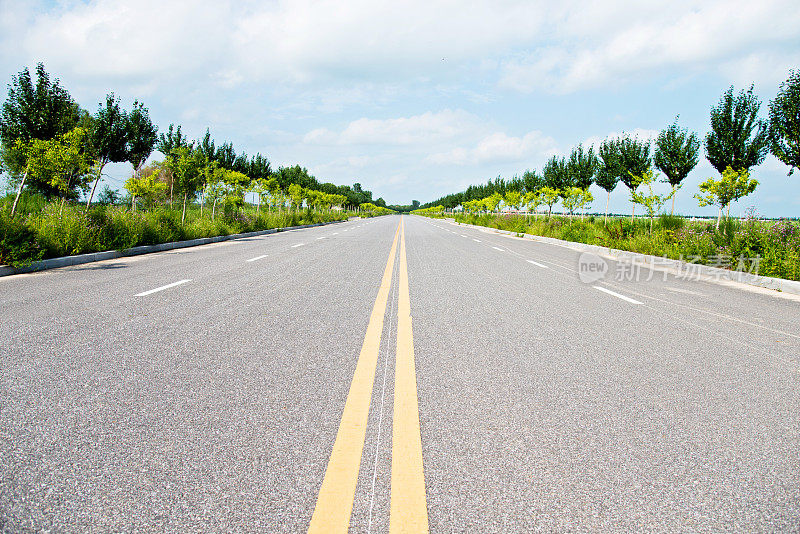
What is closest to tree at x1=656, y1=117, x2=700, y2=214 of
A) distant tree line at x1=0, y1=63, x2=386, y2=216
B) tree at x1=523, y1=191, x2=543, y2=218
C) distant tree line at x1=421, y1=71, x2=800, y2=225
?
distant tree line at x1=421, y1=71, x2=800, y2=225

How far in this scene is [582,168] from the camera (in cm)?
5206

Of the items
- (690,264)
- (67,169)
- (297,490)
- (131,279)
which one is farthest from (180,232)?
(297,490)

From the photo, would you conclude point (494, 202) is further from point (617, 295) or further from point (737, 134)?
point (617, 295)

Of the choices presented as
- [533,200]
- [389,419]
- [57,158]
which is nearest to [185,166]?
[57,158]

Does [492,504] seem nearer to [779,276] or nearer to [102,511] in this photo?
[102,511]

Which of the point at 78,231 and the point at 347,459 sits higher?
the point at 78,231

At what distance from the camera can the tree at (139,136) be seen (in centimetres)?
3050

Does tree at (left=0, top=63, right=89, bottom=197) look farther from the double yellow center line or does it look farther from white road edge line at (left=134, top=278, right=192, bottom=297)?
the double yellow center line

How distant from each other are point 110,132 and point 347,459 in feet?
106

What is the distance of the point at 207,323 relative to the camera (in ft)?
18.3

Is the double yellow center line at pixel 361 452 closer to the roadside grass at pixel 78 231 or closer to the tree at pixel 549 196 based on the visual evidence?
the roadside grass at pixel 78 231

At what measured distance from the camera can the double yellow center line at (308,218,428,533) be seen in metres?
2.09

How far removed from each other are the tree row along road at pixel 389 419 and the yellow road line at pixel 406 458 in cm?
1

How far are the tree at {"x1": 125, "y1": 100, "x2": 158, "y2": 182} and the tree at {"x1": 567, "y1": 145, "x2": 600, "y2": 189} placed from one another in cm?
4055
